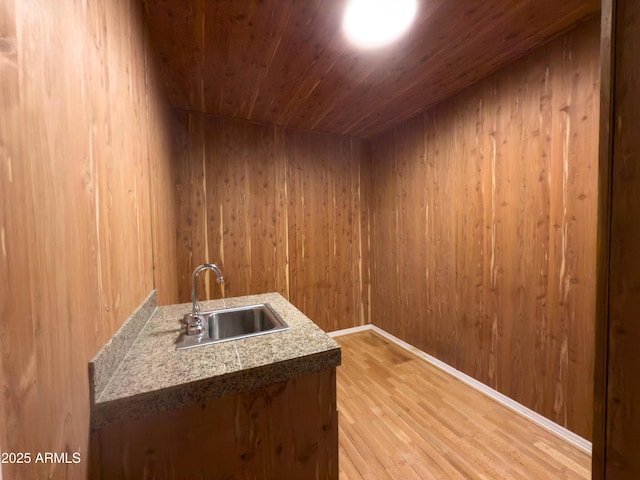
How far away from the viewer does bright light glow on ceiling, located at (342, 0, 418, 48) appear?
1.33 m

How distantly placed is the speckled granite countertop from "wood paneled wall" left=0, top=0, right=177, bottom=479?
0.19 feet

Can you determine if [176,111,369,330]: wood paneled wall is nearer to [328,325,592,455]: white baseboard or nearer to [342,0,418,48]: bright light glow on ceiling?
[328,325,592,455]: white baseboard

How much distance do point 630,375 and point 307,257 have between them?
104 inches

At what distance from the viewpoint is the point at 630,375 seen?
69cm

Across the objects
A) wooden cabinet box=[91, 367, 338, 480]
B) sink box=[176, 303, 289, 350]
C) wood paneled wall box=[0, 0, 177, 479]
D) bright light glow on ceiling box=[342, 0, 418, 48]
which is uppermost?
bright light glow on ceiling box=[342, 0, 418, 48]

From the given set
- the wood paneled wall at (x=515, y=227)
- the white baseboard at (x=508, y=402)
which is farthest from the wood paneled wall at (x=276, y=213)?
the white baseboard at (x=508, y=402)

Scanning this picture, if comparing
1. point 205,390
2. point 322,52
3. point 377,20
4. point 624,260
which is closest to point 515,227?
point 624,260

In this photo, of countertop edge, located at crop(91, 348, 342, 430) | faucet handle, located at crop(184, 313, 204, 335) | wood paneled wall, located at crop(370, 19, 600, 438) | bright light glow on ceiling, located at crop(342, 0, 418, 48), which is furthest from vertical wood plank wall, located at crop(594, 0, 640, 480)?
faucet handle, located at crop(184, 313, 204, 335)

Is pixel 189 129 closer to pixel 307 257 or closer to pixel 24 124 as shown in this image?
pixel 307 257

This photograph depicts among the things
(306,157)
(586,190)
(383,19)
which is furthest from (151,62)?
(586,190)

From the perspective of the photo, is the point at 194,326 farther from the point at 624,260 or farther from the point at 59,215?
the point at 624,260

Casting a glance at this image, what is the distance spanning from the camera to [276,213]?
9.71ft

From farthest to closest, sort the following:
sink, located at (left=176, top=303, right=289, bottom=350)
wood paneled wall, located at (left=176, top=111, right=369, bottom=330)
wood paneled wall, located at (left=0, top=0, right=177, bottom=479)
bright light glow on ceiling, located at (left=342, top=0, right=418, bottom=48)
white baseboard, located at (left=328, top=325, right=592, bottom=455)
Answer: wood paneled wall, located at (left=176, top=111, right=369, bottom=330)
white baseboard, located at (left=328, top=325, right=592, bottom=455)
sink, located at (left=176, top=303, right=289, bottom=350)
bright light glow on ceiling, located at (left=342, top=0, right=418, bottom=48)
wood paneled wall, located at (left=0, top=0, right=177, bottom=479)

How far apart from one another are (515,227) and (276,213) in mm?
2279
